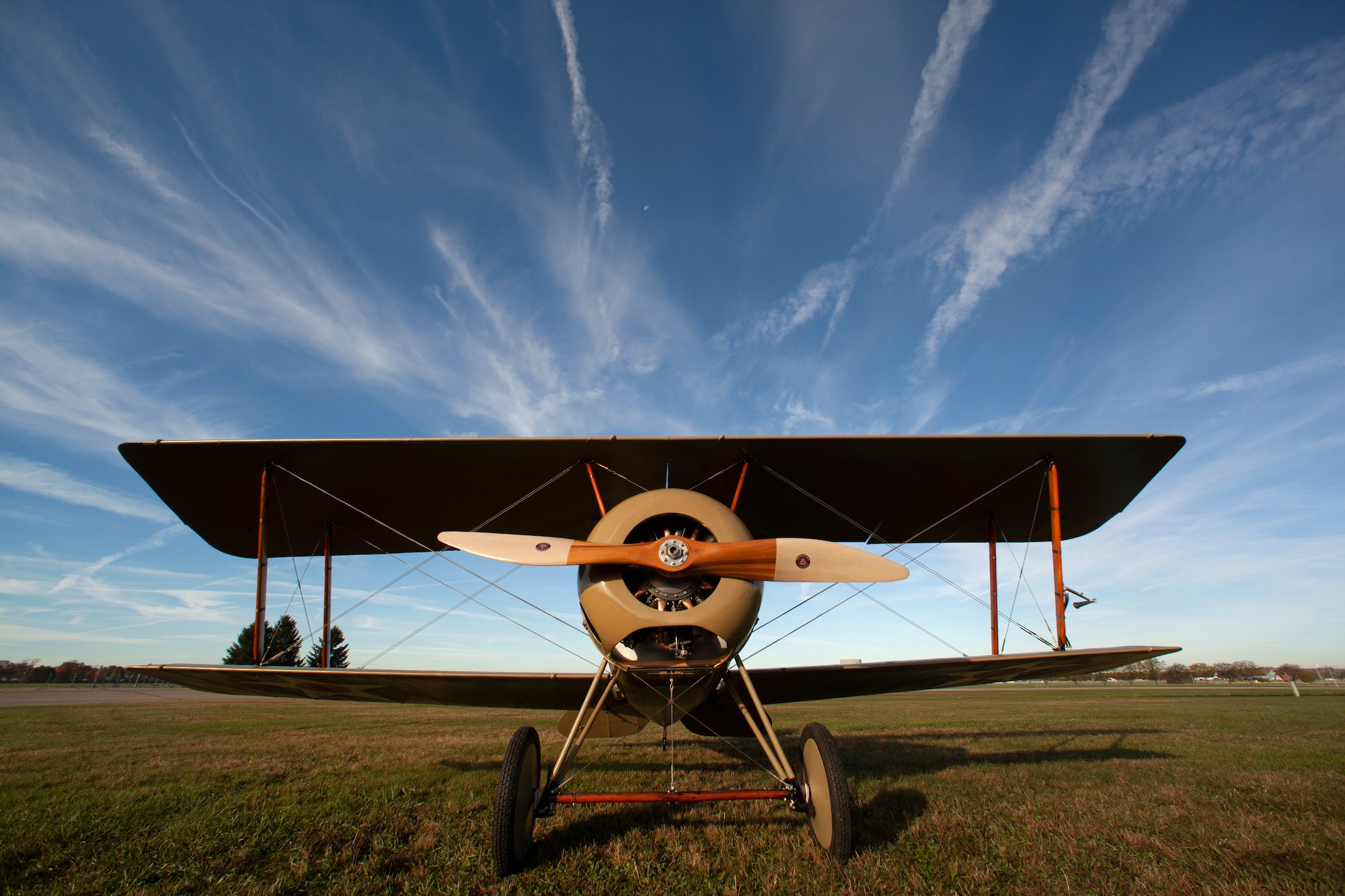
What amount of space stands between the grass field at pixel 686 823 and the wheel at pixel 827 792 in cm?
11

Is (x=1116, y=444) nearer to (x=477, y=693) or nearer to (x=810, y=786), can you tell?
(x=810, y=786)

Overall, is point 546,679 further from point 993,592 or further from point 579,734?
point 993,592

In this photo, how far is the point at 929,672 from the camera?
5.39 metres

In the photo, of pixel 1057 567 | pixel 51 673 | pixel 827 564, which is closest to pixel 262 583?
pixel 827 564

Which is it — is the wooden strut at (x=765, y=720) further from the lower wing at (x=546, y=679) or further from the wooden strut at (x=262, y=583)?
the wooden strut at (x=262, y=583)

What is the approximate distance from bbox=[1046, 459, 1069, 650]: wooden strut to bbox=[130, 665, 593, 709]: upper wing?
13.1 ft

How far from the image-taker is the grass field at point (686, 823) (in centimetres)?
323

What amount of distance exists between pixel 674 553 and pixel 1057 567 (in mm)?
3668

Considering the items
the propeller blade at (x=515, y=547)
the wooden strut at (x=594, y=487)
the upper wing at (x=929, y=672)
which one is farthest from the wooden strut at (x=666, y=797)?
the wooden strut at (x=594, y=487)

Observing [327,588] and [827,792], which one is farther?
[327,588]

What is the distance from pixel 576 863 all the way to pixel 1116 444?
5.53 metres

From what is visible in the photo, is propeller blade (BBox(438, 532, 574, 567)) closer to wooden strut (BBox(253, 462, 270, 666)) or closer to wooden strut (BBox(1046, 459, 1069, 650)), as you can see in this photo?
wooden strut (BBox(253, 462, 270, 666))

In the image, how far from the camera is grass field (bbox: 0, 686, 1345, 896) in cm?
323

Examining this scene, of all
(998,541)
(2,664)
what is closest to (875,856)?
(998,541)
